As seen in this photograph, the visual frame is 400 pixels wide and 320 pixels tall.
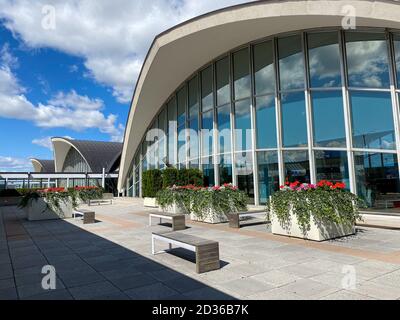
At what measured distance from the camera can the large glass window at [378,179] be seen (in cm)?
1081

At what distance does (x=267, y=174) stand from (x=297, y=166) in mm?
1506

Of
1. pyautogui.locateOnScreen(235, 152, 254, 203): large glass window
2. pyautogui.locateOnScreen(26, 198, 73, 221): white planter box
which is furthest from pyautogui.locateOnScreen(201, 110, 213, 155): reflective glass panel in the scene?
pyautogui.locateOnScreen(26, 198, 73, 221): white planter box

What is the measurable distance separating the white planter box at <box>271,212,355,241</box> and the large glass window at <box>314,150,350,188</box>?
4.19 meters

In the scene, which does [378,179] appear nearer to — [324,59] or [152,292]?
[324,59]

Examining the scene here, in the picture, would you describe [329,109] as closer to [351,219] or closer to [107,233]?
[351,219]

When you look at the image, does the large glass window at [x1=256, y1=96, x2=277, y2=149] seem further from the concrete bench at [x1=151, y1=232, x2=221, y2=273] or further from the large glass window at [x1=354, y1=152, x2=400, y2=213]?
the concrete bench at [x1=151, y1=232, x2=221, y2=273]

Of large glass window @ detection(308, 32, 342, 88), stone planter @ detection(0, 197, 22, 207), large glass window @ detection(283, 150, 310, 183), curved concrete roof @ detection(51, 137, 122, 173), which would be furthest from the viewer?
curved concrete roof @ detection(51, 137, 122, 173)

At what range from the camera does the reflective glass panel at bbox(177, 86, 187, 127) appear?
821 inches

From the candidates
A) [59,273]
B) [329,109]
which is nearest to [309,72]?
[329,109]

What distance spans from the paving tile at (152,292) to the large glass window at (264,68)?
1182cm

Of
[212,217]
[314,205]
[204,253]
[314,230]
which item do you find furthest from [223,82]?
[204,253]

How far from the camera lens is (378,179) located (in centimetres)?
1120

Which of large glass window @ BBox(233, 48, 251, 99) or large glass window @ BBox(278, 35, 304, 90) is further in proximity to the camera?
large glass window @ BBox(233, 48, 251, 99)

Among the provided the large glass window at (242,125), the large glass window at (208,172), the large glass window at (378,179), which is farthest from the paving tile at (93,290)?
the large glass window at (208,172)
